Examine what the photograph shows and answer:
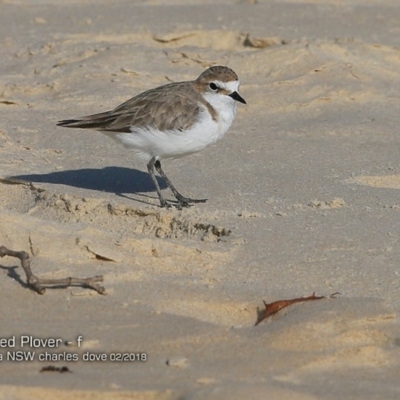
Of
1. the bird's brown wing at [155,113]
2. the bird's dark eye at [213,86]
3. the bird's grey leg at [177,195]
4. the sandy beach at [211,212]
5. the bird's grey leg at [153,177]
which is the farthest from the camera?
the bird's dark eye at [213,86]

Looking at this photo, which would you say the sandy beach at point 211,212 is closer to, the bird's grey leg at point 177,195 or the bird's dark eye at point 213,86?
the bird's grey leg at point 177,195

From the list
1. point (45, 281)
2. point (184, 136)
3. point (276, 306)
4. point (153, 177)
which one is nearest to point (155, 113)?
point (184, 136)

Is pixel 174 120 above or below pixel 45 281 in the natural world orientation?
above

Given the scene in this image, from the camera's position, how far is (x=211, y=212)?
21.1 ft

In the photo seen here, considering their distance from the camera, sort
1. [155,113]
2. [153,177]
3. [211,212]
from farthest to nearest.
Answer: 1. [153,177]
2. [155,113]
3. [211,212]

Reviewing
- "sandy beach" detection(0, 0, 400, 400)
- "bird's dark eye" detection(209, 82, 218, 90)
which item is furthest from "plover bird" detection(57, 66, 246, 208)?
"sandy beach" detection(0, 0, 400, 400)

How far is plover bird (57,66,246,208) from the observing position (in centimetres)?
688

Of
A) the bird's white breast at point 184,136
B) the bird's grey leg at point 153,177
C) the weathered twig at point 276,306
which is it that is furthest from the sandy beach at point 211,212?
the bird's white breast at point 184,136

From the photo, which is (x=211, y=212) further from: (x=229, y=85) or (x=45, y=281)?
(x=45, y=281)

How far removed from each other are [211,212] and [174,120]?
0.82 metres

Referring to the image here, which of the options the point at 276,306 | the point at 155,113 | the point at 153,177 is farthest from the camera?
the point at 153,177

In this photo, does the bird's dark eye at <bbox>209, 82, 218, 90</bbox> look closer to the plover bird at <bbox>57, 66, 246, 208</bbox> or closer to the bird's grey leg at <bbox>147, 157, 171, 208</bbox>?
the plover bird at <bbox>57, 66, 246, 208</bbox>

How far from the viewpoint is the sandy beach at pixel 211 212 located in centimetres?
438

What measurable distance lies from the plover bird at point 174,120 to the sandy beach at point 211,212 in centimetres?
37
